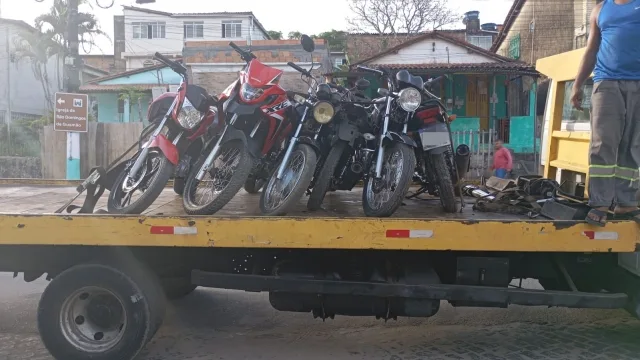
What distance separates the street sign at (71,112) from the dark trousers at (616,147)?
1160 cm

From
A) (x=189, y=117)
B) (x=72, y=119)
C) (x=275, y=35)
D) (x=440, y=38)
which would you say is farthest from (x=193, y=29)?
(x=189, y=117)

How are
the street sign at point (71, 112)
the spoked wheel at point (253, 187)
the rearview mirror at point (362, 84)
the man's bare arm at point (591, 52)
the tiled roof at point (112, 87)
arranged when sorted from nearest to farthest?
1. the man's bare arm at point (591, 52)
2. the rearview mirror at point (362, 84)
3. the spoked wheel at point (253, 187)
4. the street sign at point (71, 112)
5. the tiled roof at point (112, 87)

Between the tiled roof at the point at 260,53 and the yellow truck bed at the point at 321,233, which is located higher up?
the tiled roof at the point at 260,53

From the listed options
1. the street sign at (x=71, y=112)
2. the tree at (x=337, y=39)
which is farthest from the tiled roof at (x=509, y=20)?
the street sign at (x=71, y=112)

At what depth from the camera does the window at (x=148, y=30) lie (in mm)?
39188

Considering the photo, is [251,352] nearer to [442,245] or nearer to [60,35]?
[442,245]

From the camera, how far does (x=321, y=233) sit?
354 cm

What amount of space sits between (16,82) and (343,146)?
2776cm

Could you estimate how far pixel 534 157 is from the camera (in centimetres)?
1567

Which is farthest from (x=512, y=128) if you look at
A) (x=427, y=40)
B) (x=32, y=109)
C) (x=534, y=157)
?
(x=32, y=109)

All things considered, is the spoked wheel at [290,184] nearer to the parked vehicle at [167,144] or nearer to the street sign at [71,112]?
the parked vehicle at [167,144]

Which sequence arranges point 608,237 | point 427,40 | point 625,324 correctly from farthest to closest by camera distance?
point 427,40
point 625,324
point 608,237

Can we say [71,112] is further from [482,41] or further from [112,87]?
[482,41]

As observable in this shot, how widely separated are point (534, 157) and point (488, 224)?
1323cm
